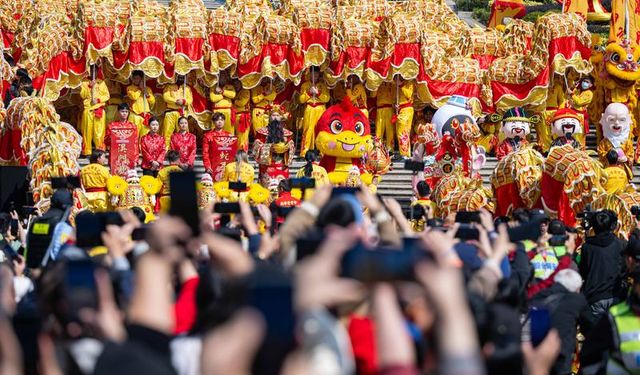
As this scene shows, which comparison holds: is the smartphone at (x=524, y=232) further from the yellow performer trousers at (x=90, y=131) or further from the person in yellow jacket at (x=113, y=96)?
the person in yellow jacket at (x=113, y=96)

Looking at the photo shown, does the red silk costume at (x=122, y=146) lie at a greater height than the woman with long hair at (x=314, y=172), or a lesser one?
lesser

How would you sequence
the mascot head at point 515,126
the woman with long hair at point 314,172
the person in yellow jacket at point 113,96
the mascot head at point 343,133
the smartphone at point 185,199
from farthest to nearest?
1. the person in yellow jacket at point 113,96
2. the mascot head at point 515,126
3. the mascot head at point 343,133
4. the woman with long hair at point 314,172
5. the smartphone at point 185,199

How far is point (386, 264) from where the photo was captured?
385cm

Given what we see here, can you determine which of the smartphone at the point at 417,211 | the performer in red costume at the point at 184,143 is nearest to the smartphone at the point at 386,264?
the smartphone at the point at 417,211

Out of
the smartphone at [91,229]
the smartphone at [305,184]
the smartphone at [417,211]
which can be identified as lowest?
the smartphone at [417,211]

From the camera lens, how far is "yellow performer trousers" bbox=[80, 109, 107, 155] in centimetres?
2189

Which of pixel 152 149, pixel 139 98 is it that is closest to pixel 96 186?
pixel 152 149

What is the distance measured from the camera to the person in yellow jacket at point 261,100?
74.3 ft

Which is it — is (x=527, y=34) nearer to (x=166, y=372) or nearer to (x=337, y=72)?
(x=337, y=72)

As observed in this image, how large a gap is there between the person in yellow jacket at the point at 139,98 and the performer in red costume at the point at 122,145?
1.88m

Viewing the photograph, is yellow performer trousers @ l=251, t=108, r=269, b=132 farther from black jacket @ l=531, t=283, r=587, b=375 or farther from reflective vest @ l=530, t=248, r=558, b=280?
black jacket @ l=531, t=283, r=587, b=375

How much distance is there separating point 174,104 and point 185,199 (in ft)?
58.6

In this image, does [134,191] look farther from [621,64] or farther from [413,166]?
[621,64]

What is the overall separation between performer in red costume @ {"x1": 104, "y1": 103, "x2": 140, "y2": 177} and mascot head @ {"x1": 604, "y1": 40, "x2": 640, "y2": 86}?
7.45 metres
